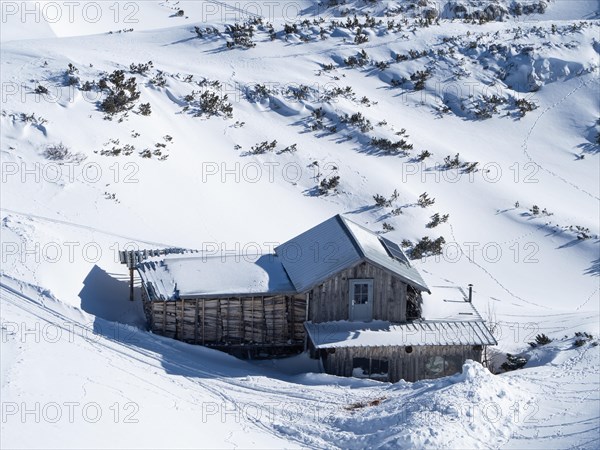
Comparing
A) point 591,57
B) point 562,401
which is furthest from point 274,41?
point 562,401

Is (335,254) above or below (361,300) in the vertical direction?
above

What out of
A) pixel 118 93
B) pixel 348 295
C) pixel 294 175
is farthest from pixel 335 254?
pixel 118 93

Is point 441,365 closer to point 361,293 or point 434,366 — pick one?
point 434,366

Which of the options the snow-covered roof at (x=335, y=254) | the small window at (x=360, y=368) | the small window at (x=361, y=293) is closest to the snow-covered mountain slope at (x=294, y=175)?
the small window at (x=360, y=368)

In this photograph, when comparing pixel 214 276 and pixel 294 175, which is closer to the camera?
pixel 214 276

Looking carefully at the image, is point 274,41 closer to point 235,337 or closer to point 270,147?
point 270,147

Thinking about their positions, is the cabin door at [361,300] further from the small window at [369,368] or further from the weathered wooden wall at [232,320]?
the weathered wooden wall at [232,320]
